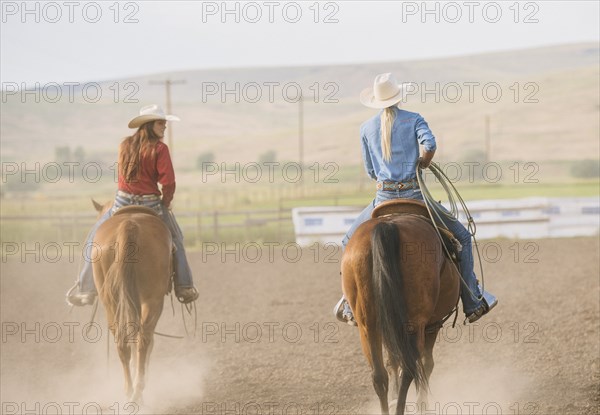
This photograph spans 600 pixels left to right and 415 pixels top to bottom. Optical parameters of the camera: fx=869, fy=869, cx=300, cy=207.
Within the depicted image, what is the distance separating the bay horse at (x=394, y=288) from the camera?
6328mm

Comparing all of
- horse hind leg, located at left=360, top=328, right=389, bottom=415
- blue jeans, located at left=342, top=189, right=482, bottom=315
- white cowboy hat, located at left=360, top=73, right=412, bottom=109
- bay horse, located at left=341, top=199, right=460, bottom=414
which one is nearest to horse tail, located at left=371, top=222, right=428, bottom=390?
bay horse, located at left=341, top=199, right=460, bottom=414

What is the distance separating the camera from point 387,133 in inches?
282

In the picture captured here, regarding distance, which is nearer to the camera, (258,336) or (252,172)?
(258,336)

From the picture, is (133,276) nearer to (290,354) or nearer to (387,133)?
(387,133)

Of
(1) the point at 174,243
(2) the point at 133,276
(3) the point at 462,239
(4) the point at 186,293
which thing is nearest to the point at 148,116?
(1) the point at 174,243

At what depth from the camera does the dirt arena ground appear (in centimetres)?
876

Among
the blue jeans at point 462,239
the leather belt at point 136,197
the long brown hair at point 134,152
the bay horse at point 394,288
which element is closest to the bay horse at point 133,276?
the leather belt at point 136,197

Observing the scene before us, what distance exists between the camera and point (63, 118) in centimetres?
11169

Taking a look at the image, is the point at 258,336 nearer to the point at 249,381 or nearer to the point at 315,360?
the point at 315,360

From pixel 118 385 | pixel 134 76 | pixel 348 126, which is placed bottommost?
pixel 118 385

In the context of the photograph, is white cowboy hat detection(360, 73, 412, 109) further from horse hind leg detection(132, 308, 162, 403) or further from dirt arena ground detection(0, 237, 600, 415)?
horse hind leg detection(132, 308, 162, 403)

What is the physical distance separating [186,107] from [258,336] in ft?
367

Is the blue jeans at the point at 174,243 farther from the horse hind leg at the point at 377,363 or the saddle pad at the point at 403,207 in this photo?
the horse hind leg at the point at 377,363

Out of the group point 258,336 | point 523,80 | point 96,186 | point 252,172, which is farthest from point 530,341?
point 523,80
